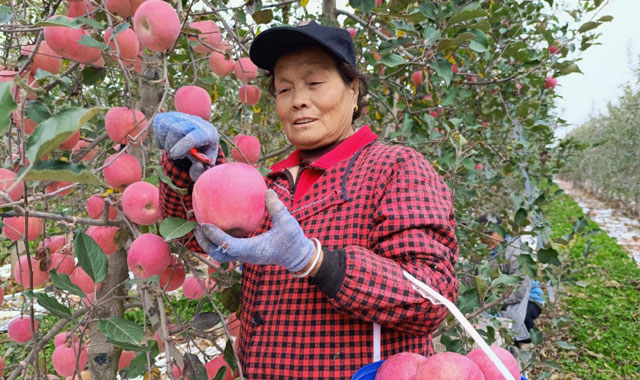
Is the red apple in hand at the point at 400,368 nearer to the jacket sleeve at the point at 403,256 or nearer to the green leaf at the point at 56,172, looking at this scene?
the jacket sleeve at the point at 403,256

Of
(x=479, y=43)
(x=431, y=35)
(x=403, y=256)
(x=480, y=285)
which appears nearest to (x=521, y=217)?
(x=480, y=285)

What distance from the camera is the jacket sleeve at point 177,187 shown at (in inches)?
38.9

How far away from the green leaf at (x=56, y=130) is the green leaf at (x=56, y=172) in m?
0.02

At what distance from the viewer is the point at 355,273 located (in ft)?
2.65

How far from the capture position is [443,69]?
1.42 meters

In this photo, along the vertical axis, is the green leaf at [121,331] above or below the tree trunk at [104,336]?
above

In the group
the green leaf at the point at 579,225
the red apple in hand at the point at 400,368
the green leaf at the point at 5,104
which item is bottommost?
the green leaf at the point at 579,225

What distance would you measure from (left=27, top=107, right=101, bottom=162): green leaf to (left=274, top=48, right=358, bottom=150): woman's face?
0.68 metres

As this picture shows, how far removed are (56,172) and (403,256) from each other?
0.63 metres

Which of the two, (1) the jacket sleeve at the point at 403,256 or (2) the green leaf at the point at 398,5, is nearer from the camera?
(1) the jacket sleeve at the point at 403,256

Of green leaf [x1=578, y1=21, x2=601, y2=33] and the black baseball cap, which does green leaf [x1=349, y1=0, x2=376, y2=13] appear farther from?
green leaf [x1=578, y1=21, x2=601, y2=33]

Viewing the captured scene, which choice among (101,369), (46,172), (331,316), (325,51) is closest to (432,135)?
(325,51)

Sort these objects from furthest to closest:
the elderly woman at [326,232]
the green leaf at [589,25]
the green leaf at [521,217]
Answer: the green leaf at [589,25]
the green leaf at [521,217]
the elderly woman at [326,232]

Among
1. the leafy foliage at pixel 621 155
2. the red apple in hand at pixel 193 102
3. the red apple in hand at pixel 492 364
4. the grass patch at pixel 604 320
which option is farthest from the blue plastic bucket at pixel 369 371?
the leafy foliage at pixel 621 155
